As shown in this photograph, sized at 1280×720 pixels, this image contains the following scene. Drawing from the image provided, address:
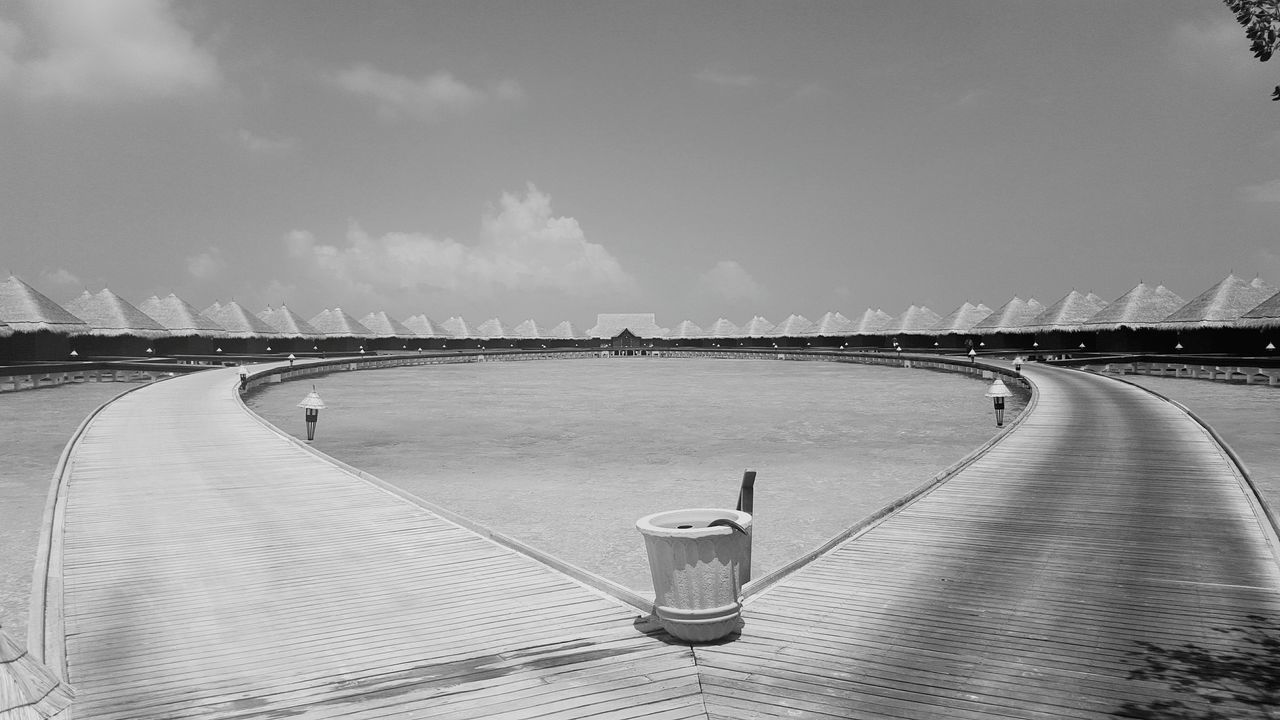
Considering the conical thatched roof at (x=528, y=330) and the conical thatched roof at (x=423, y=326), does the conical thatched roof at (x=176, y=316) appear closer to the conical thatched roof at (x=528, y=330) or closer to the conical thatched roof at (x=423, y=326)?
the conical thatched roof at (x=423, y=326)

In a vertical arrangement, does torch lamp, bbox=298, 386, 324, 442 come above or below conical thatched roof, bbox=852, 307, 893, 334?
below

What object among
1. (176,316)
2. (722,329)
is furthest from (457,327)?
(176,316)

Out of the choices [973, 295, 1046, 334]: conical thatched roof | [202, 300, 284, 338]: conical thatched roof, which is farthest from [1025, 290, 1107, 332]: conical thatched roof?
[202, 300, 284, 338]: conical thatched roof

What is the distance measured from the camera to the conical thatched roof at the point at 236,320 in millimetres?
66188

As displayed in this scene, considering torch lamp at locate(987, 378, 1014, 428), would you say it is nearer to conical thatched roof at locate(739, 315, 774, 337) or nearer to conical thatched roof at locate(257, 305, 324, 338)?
conical thatched roof at locate(257, 305, 324, 338)

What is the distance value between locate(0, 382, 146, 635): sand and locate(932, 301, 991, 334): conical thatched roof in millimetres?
66812

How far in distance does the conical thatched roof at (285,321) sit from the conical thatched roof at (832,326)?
5918cm

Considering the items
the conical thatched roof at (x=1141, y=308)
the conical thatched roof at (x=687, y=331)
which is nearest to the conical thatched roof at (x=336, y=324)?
the conical thatched roof at (x=687, y=331)

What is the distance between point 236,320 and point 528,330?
157 ft

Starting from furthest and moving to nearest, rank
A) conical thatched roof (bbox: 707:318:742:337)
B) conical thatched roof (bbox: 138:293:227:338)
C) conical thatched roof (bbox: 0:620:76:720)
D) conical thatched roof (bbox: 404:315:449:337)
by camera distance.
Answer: conical thatched roof (bbox: 707:318:742:337) → conical thatched roof (bbox: 404:315:449:337) → conical thatched roof (bbox: 138:293:227:338) → conical thatched roof (bbox: 0:620:76:720)

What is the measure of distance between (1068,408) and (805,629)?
Answer: 1954 cm

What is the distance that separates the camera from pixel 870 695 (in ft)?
16.1

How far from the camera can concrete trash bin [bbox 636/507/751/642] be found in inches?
217

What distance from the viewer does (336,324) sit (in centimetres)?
8231
